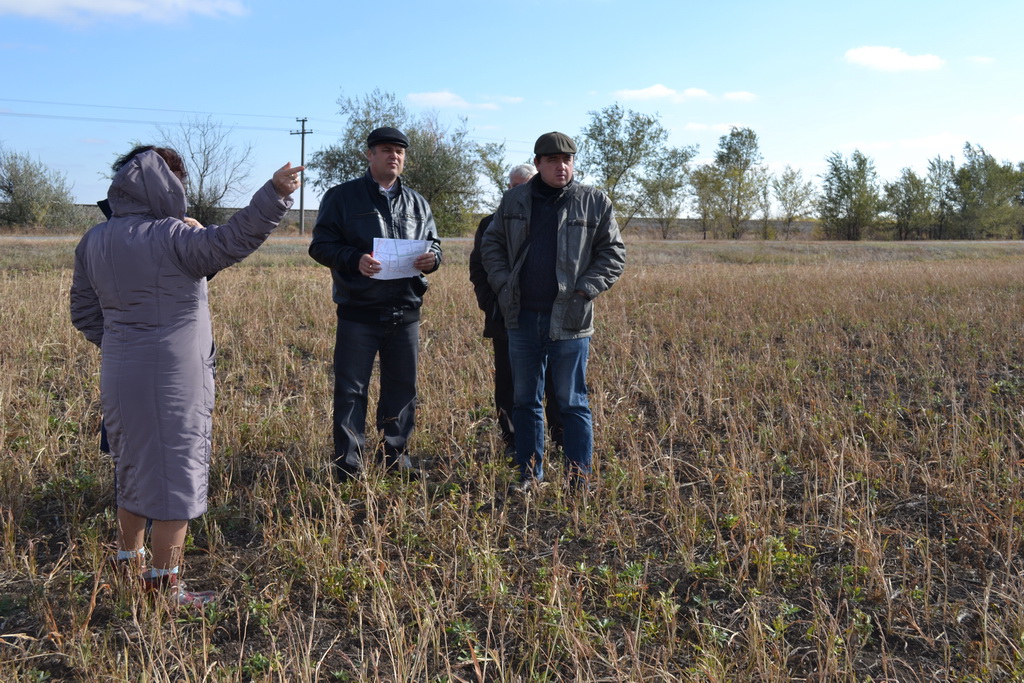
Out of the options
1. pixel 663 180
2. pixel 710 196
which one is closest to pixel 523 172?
pixel 663 180

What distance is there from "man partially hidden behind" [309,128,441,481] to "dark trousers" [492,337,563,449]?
82 centimetres

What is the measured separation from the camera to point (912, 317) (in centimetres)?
1003

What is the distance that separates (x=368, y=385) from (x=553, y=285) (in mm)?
1262

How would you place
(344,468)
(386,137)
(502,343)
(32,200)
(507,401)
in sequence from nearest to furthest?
1. (386,137)
2. (344,468)
3. (502,343)
4. (507,401)
5. (32,200)

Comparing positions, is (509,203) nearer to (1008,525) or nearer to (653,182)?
(1008,525)

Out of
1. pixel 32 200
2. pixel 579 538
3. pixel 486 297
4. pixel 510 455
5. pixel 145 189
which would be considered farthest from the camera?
pixel 32 200

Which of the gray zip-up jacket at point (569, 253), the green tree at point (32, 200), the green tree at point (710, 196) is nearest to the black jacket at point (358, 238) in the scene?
the gray zip-up jacket at point (569, 253)

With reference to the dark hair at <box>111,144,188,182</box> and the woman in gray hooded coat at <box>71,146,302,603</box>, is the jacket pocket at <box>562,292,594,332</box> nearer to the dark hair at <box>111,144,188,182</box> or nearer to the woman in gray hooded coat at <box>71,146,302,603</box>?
the woman in gray hooded coat at <box>71,146,302,603</box>

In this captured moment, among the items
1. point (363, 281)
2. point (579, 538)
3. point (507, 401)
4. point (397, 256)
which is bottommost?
point (579, 538)

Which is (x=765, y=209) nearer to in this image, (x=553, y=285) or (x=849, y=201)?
(x=849, y=201)

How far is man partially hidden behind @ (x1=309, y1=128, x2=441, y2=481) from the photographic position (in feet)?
14.7

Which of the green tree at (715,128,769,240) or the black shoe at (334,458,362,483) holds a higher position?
the green tree at (715,128,769,240)

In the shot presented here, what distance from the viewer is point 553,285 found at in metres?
4.45

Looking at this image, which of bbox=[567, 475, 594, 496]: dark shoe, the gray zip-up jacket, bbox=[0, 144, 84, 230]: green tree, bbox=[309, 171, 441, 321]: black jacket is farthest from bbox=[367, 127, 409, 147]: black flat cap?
bbox=[0, 144, 84, 230]: green tree
